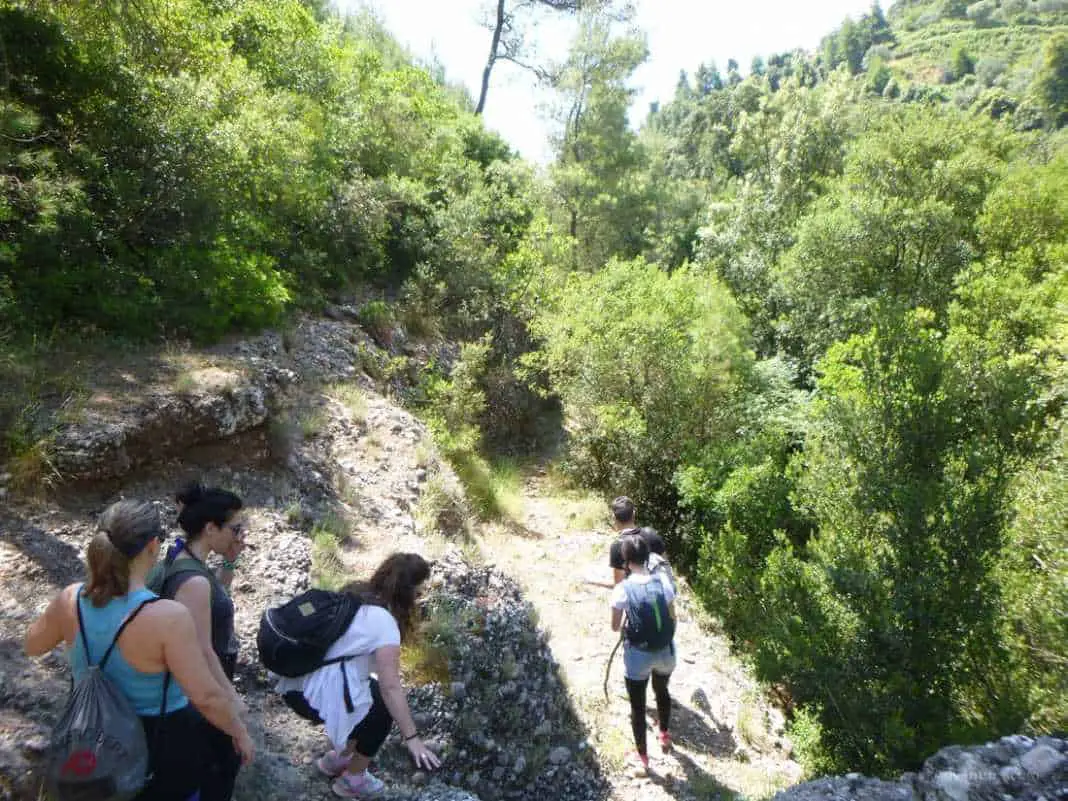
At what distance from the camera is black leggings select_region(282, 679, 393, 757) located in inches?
113

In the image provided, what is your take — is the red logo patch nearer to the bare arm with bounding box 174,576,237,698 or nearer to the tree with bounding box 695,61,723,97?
the bare arm with bounding box 174,576,237,698

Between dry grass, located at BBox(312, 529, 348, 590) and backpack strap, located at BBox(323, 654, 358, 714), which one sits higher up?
backpack strap, located at BBox(323, 654, 358, 714)

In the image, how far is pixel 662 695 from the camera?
4.83 m

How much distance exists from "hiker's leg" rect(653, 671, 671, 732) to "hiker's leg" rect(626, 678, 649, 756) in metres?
0.13

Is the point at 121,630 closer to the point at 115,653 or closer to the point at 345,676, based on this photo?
the point at 115,653

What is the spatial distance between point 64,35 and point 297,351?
Result: 13.4 feet

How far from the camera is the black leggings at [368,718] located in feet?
9.38

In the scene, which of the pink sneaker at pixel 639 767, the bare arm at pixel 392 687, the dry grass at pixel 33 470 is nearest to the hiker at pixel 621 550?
the pink sneaker at pixel 639 767

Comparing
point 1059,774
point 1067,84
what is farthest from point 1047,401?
point 1067,84

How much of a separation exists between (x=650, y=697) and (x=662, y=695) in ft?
3.32

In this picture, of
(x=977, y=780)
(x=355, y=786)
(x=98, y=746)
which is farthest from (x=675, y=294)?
(x=98, y=746)

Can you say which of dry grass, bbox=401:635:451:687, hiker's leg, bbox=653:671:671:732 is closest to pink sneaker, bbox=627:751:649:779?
hiker's leg, bbox=653:671:671:732

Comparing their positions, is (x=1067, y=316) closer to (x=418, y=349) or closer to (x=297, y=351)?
(x=418, y=349)

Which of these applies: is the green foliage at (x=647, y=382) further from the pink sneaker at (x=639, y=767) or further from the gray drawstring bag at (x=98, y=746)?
the gray drawstring bag at (x=98, y=746)
